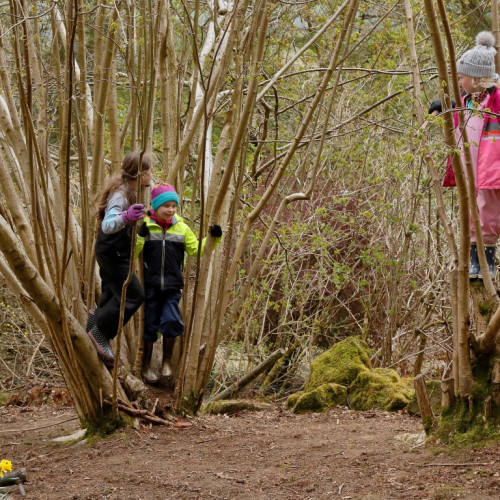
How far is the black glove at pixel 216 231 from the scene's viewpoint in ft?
16.3

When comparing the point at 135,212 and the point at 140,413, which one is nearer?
the point at 135,212

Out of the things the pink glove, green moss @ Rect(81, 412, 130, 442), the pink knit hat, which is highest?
the pink knit hat

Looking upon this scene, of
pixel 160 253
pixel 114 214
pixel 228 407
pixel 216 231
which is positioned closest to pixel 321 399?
pixel 228 407

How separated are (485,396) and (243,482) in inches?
52.0

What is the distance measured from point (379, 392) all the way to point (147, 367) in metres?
2.01

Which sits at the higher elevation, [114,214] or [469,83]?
[469,83]

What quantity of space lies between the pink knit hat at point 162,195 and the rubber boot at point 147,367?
1052mm

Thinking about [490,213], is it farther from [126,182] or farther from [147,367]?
[147,367]

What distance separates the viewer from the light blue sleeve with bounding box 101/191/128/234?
14.3ft

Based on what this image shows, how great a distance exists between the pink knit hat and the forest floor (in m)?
1.50

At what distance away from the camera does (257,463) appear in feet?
13.6

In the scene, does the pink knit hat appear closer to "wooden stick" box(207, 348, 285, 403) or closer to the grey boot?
the grey boot

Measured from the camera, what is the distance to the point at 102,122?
483cm

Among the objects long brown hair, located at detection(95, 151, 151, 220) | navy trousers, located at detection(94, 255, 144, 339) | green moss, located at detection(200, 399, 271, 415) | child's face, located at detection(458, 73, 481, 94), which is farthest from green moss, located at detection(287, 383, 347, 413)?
child's face, located at detection(458, 73, 481, 94)
